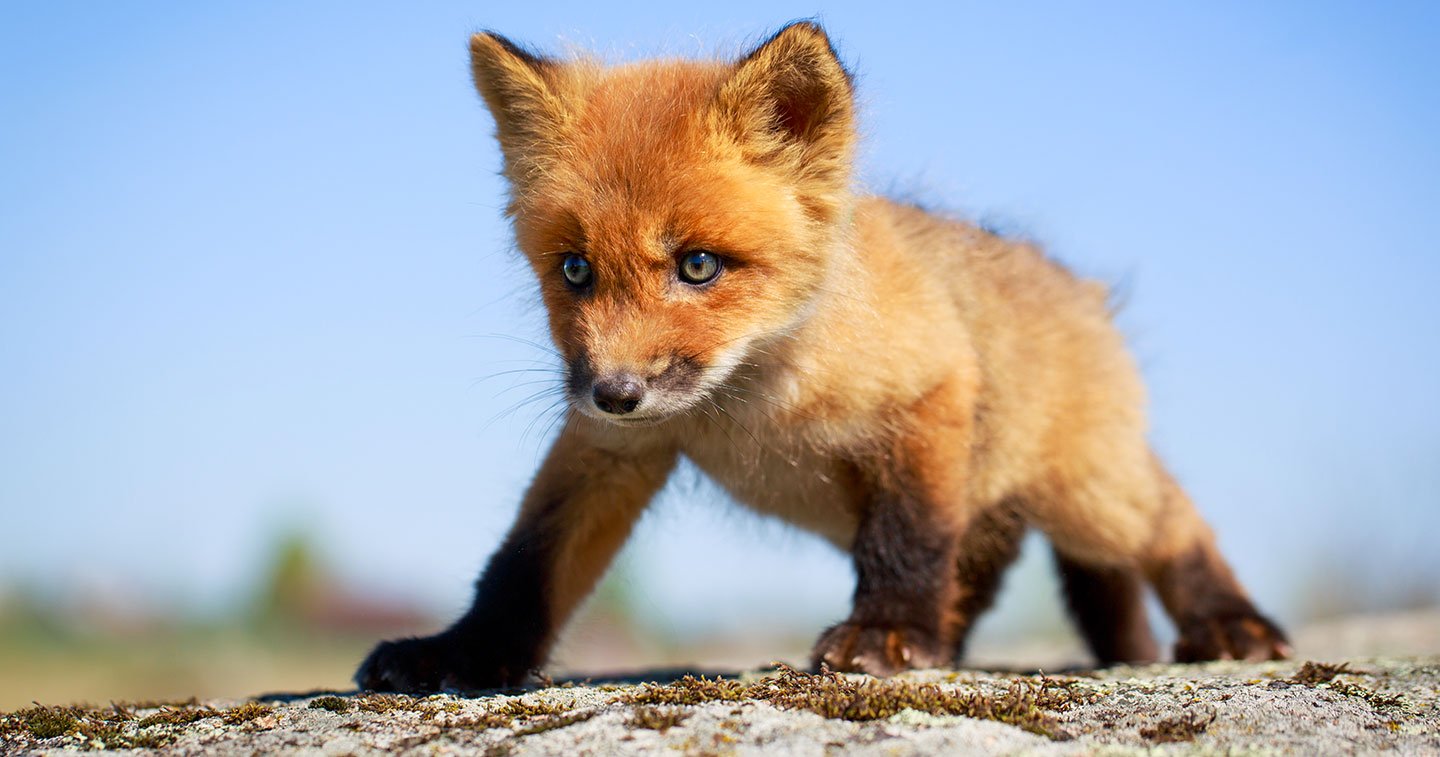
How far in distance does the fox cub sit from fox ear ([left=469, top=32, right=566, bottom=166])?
0.01 meters

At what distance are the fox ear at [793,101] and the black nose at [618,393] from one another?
1.18m

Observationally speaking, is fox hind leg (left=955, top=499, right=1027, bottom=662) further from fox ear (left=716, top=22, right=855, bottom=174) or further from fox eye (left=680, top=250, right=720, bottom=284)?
fox eye (left=680, top=250, right=720, bottom=284)

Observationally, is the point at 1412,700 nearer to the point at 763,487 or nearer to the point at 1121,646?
the point at 763,487

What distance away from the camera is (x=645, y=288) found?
4.36 metres

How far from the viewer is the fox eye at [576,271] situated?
178 inches

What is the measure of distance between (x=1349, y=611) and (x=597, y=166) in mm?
10929

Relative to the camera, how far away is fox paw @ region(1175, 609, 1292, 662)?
6312 millimetres

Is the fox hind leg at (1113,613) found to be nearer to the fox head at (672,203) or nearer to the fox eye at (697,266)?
the fox head at (672,203)

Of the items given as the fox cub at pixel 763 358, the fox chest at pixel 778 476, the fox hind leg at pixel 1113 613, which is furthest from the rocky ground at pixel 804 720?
the fox hind leg at pixel 1113 613

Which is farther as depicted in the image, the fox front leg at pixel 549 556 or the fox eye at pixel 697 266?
the fox front leg at pixel 549 556

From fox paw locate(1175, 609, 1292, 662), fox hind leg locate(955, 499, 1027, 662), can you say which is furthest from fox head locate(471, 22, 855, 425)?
fox paw locate(1175, 609, 1292, 662)

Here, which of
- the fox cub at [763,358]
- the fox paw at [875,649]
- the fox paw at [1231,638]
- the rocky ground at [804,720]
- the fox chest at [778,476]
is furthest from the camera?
the fox paw at [1231,638]

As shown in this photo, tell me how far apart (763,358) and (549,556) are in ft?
4.23

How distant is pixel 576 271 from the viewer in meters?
4.55
